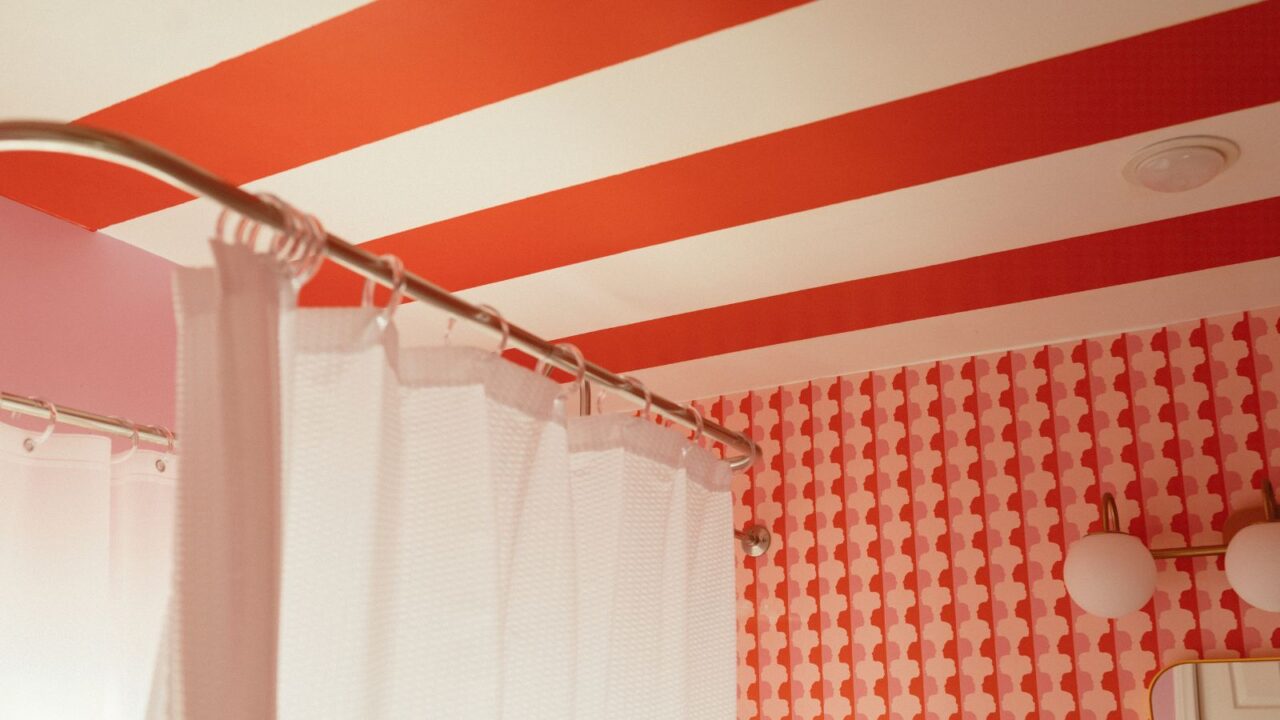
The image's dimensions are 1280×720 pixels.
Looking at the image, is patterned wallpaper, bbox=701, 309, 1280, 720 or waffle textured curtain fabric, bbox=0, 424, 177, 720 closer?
waffle textured curtain fabric, bbox=0, 424, 177, 720

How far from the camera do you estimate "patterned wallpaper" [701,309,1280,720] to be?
2.19 metres

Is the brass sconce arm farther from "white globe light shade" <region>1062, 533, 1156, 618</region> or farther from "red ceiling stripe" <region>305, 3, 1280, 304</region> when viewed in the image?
"red ceiling stripe" <region>305, 3, 1280, 304</region>

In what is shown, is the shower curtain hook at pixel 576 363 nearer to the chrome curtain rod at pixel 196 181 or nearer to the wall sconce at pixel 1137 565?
the chrome curtain rod at pixel 196 181

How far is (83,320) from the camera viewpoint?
1.96 m

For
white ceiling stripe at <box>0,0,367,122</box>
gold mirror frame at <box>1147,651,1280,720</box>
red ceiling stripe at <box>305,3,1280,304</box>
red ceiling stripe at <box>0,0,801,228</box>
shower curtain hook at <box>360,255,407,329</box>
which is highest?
white ceiling stripe at <box>0,0,367,122</box>

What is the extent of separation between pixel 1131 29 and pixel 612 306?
46.9 inches

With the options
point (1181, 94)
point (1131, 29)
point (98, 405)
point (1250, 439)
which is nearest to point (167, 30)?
point (98, 405)

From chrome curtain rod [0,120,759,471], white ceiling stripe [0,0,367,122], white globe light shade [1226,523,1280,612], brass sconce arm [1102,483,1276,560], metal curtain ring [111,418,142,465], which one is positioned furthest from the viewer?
brass sconce arm [1102,483,1276,560]

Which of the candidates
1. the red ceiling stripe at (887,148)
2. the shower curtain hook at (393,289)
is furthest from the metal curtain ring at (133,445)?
the shower curtain hook at (393,289)

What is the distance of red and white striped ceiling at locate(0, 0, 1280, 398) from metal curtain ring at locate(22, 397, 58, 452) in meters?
0.43

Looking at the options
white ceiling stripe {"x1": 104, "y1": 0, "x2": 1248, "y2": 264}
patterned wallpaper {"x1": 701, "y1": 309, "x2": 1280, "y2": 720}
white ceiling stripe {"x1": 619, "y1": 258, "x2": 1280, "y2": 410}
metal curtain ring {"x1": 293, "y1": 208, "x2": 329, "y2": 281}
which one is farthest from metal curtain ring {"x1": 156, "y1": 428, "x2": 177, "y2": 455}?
patterned wallpaper {"x1": 701, "y1": 309, "x2": 1280, "y2": 720}

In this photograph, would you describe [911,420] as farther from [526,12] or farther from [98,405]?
[98,405]

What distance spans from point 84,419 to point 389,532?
34.9 inches

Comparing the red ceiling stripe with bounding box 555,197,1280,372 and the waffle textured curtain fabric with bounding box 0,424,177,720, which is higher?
the red ceiling stripe with bounding box 555,197,1280,372
